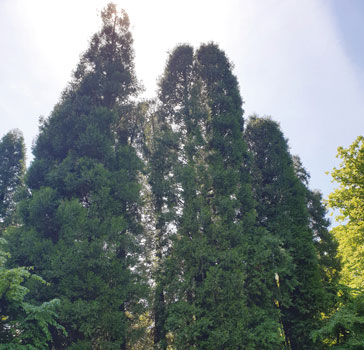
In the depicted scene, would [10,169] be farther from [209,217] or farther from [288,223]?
[288,223]

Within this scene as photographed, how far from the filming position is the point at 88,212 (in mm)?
11812

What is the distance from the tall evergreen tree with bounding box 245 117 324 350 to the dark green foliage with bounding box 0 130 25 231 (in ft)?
53.1

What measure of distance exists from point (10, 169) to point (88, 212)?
499 inches

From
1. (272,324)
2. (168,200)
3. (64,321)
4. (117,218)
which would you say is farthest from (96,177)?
(272,324)

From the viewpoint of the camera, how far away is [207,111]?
15.5m

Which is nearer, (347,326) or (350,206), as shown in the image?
(347,326)

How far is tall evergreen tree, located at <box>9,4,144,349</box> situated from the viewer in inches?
404

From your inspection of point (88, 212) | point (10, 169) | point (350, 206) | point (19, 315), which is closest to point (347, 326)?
point (350, 206)

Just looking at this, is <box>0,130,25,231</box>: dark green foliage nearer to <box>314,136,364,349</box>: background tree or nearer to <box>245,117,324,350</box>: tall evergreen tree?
<box>245,117,324,350</box>: tall evergreen tree

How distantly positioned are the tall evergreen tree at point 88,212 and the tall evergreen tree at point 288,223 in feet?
23.3

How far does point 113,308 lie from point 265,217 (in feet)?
30.0

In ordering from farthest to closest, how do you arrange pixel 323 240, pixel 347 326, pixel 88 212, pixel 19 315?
pixel 323 240, pixel 88 212, pixel 347 326, pixel 19 315

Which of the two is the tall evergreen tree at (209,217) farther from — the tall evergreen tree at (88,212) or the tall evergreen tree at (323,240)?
the tall evergreen tree at (323,240)

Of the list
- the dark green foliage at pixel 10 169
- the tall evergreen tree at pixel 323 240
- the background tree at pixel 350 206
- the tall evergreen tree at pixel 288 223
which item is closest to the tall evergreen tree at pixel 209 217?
the tall evergreen tree at pixel 288 223
